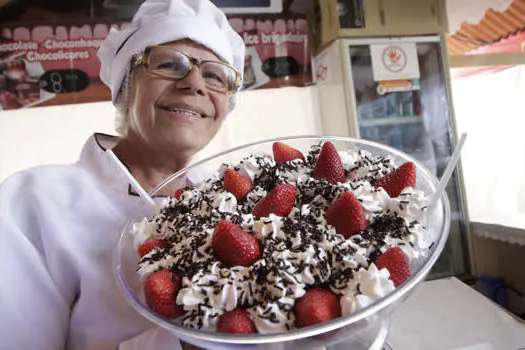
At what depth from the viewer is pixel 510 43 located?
9.29 feet

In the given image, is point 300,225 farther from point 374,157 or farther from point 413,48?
point 413,48

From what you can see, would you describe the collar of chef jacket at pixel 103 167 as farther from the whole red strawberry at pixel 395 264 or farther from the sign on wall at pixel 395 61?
the sign on wall at pixel 395 61

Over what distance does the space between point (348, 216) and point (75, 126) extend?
7.66ft

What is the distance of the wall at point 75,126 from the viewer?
232 cm

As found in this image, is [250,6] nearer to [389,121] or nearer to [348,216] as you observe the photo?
[389,121]

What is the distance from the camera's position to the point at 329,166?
65 cm

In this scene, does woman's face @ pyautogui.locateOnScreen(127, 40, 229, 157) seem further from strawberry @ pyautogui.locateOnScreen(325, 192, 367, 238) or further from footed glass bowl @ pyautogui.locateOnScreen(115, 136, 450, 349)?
strawberry @ pyautogui.locateOnScreen(325, 192, 367, 238)

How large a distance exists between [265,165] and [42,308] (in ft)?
1.71

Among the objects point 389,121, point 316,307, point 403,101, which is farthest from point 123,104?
point 403,101

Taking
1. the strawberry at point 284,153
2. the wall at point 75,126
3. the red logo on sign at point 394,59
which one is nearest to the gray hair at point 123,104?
the strawberry at point 284,153

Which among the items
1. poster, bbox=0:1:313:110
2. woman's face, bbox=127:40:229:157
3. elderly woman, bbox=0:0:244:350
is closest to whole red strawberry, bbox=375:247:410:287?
elderly woman, bbox=0:0:244:350

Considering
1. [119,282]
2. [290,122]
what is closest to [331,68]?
[290,122]

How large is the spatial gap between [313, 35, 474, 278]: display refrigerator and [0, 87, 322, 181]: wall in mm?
375

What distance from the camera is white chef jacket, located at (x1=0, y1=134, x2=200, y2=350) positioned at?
0.71 m
